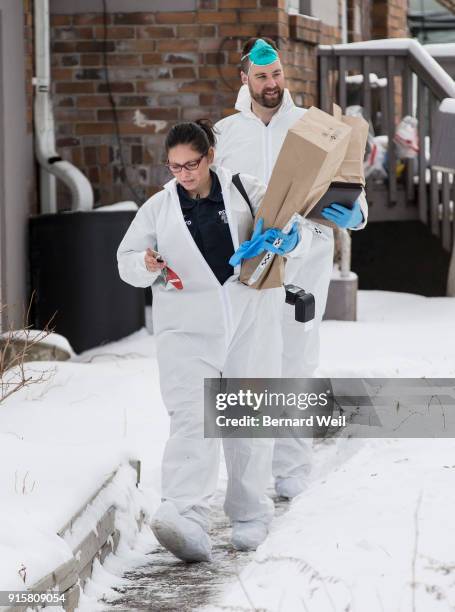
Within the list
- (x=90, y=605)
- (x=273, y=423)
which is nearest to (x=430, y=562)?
(x=90, y=605)

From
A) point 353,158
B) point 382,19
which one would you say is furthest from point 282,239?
point 382,19

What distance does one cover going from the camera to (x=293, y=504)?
4.88 metres

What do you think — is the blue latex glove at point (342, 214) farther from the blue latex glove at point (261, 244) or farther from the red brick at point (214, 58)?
the red brick at point (214, 58)

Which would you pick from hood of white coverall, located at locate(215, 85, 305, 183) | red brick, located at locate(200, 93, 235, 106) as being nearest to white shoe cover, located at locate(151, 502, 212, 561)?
hood of white coverall, located at locate(215, 85, 305, 183)

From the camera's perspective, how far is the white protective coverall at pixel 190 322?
4.50 m

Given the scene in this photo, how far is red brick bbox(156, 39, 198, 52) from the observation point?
9328 millimetres

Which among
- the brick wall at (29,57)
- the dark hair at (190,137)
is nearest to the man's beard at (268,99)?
the dark hair at (190,137)

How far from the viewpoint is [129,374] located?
7266mm

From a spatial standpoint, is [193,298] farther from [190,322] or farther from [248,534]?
[248,534]

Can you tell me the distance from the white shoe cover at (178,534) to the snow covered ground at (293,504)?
0.20m

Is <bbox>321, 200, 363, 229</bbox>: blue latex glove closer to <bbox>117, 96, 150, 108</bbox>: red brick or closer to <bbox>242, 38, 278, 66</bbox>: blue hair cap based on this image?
<bbox>242, 38, 278, 66</bbox>: blue hair cap

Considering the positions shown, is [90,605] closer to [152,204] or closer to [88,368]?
[152,204]

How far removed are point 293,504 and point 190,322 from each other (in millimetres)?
846

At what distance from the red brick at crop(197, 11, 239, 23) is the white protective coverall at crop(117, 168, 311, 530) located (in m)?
4.90
